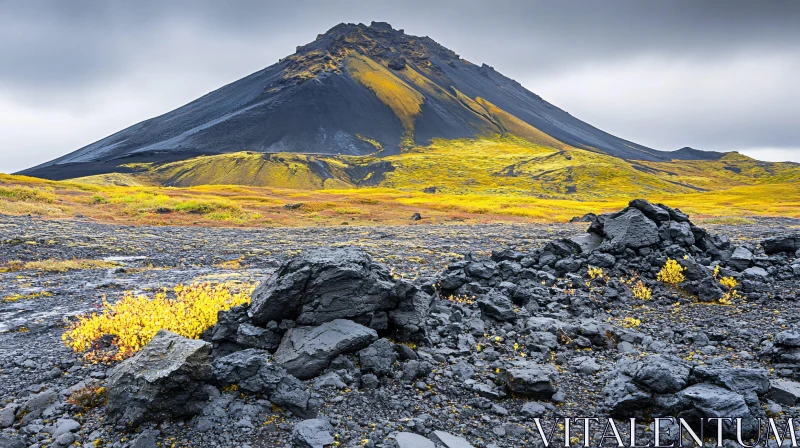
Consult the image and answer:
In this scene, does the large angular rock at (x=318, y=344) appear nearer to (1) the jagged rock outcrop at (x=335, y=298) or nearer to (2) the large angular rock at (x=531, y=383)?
(1) the jagged rock outcrop at (x=335, y=298)

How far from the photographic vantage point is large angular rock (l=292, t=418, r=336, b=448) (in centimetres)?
664

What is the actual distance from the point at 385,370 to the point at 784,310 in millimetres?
12151

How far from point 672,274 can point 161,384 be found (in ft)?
51.8

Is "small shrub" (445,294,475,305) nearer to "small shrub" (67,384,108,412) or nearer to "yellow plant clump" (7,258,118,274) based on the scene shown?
"small shrub" (67,384,108,412)

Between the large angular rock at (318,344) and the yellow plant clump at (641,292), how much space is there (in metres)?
10.1

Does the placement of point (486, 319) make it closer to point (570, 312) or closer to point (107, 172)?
point (570, 312)

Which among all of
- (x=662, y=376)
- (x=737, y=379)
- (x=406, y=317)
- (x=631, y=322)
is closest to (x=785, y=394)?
(x=737, y=379)

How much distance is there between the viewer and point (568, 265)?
58.3 ft

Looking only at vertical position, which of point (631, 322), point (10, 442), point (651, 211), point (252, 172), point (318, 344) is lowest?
point (631, 322)

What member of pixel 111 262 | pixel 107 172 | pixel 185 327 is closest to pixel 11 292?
pixel 111 262

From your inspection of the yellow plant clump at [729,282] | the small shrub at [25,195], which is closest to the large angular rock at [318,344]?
the yellow plant clump at [729,282]

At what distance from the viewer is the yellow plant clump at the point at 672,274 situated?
52.0 ft

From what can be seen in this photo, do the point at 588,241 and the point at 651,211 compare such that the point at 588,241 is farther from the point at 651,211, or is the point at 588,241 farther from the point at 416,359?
the point at 416,359

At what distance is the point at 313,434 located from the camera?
6828 mm
